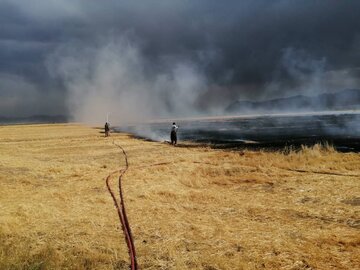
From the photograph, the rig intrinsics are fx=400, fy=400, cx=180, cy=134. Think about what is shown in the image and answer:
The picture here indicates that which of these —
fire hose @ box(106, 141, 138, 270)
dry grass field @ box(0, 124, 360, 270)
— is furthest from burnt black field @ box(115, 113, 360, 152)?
fire hose @ box(106, 141, 138, 270)

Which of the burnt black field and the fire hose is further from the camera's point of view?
the burnt black field

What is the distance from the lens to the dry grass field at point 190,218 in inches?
413

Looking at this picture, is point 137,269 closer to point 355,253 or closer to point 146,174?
point 355,253

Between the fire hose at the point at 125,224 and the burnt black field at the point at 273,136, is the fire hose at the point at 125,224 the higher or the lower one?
the lower one

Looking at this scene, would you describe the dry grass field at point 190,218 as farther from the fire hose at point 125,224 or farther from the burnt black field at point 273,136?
the burnt black field at point 273,136

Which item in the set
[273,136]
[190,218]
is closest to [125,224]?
[190,218]

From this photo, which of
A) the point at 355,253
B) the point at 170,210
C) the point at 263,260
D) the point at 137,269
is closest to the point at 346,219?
the point at 355,253

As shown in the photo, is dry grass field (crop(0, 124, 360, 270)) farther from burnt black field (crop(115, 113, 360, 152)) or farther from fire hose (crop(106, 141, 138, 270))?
burnt black field (crop(115, 113, 360, 152))

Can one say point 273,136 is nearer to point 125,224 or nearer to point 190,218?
point 190,218

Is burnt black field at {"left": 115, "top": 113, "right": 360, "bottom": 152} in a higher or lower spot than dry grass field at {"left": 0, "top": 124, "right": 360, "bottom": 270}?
higher

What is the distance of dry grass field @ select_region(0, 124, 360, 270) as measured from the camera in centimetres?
1049

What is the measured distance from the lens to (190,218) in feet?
45.7

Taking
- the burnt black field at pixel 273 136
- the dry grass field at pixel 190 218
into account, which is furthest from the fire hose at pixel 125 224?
the burnt black field at pixel 273 136

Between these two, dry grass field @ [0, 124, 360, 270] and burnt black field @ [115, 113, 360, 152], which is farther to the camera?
burnt black field @ [115, 113, 360, 152]
